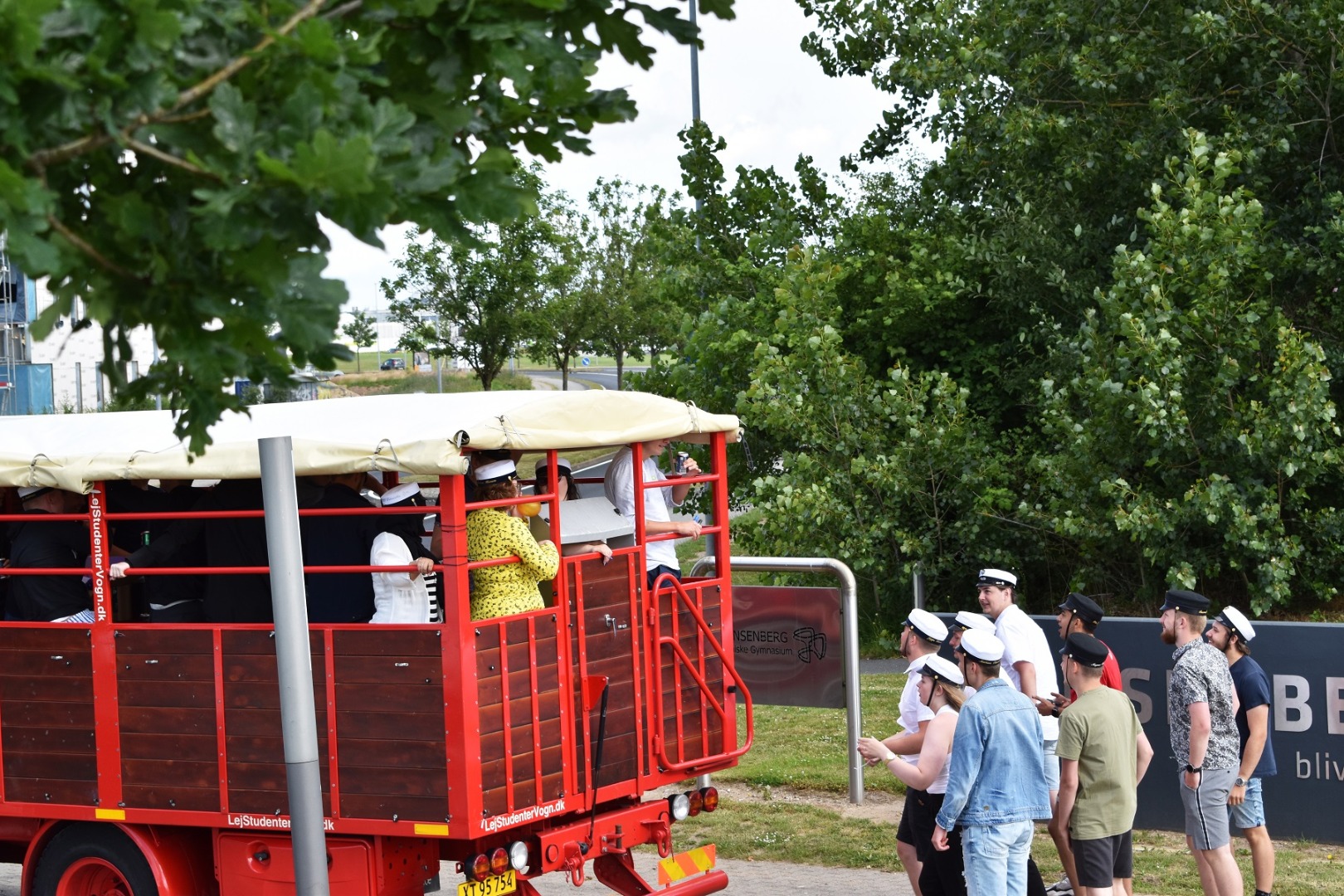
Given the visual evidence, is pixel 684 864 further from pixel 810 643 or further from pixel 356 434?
pixel 810 643

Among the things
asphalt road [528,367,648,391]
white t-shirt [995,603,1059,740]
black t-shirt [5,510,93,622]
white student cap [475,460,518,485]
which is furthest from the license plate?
asphalt road [528,367,648,391]

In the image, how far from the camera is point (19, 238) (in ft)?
9.04

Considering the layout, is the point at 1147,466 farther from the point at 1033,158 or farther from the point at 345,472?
the point at 345,472

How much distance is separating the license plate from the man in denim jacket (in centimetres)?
208

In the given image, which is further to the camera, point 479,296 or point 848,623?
point 479,296

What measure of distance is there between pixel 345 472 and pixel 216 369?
4.01 meters

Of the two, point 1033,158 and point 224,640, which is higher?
point 1033,158

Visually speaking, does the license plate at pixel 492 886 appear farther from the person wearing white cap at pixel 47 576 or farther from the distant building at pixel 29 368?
the distant building at pixel 29 368

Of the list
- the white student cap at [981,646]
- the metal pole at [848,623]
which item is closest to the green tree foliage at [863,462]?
the metal pole at [848,623]

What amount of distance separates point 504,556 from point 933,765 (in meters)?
2.25

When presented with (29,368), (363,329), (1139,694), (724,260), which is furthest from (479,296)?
(1139,694)

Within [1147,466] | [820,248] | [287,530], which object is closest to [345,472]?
[287,530]

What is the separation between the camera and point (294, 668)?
213 inches

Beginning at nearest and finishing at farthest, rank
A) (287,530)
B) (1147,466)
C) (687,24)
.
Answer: (687,24) → (287,530) → (1147,466)
